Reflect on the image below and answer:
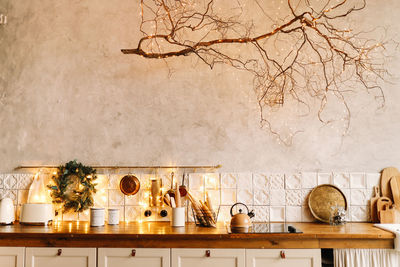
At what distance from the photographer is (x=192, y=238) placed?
9.00 ft

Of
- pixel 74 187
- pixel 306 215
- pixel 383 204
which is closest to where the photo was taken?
pixel 383 204

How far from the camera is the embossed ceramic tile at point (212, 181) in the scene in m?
3.41

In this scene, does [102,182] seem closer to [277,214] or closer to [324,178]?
[277,214]

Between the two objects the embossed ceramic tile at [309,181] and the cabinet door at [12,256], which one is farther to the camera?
the embossed ceramic tile at [309,181]

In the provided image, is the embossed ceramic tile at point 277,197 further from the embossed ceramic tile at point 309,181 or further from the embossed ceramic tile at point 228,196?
the embossed ceramic tile at point 228,196

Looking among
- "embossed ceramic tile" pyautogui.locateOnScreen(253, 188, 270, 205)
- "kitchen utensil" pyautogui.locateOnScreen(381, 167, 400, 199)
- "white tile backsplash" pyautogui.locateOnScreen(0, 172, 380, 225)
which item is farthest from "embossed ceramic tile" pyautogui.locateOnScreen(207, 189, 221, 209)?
"kitchen utensil" pyautogui.locateOnScreen(381, 167, 400, 199)

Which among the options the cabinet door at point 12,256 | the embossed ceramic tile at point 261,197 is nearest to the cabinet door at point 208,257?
the embossed ceramic tile at point 261,197

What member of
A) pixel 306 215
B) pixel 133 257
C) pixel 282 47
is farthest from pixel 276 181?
pixel 133 257

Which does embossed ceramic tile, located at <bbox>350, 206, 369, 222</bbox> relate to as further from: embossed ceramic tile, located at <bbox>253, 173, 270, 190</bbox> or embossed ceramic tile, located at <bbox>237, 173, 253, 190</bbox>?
embossed ceramic tile, located at <bbox>237, 173, 253, 190</bbox>

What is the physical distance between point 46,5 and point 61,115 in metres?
1.11

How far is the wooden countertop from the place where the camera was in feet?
8.86

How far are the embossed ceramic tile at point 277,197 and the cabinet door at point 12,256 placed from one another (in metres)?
2.09

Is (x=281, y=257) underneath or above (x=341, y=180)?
underneath

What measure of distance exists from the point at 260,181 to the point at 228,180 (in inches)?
11.4
